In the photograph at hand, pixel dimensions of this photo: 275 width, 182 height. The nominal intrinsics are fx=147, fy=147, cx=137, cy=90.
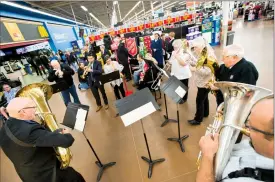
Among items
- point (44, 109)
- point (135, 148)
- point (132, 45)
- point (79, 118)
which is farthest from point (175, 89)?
point (132, 45)

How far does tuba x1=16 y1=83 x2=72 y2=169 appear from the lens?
2.02 m

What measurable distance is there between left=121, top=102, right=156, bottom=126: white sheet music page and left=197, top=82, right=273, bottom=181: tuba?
2.82 feet

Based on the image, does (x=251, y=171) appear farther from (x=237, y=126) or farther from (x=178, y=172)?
(x=178, y=172)

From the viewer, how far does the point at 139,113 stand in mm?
2062

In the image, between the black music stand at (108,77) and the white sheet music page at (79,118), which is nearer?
the white sheet music page at (79,118)

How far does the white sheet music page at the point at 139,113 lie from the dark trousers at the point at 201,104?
4.90ft

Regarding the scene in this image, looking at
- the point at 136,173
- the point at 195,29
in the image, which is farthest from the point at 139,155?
the point at 195,29

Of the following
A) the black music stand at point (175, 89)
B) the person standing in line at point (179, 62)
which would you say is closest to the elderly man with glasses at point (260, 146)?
the black music stand at point (175, 89)

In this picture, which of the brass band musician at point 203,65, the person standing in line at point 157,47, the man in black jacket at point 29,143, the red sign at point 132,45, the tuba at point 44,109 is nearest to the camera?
the man in black jacket at point 29,143

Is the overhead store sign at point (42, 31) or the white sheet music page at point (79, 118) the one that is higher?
the overhead store sign at point (42, 31)

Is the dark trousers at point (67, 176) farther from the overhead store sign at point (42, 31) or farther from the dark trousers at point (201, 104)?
the overhead store sign at point (42, 31)

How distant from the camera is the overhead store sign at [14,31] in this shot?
8811 millimetres

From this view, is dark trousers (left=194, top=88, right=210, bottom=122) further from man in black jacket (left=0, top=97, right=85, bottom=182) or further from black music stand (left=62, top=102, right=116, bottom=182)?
man in black jacket (left=0, top=97, right=85, bottom=182)

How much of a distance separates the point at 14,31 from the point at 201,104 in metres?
11.7
